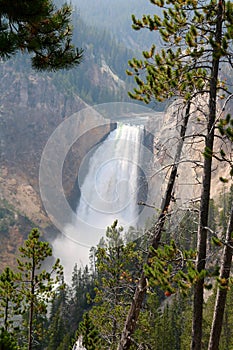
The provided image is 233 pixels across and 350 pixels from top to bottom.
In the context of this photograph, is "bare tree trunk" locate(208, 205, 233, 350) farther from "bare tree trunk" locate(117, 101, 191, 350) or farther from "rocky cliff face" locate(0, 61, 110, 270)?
"rocky cliff face" locate(0, 61, 110, 270)

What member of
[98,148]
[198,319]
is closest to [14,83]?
[98,148]

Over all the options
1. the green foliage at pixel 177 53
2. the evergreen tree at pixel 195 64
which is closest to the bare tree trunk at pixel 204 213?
the evergreen tree at pixel 195 64

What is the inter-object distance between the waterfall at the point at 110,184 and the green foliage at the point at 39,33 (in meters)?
42.6

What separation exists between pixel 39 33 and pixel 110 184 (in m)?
48.5

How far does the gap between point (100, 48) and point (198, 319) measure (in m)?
145

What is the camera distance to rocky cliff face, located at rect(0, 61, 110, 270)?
75913 mm

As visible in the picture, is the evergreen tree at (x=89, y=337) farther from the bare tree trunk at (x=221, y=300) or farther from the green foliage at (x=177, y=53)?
the green foliage at (x=177, y=53)

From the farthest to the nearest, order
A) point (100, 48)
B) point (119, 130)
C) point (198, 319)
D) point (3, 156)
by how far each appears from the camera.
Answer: point (100, 48) → point (3, 156) → point (119, 130) → point (198, 319)

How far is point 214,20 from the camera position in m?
5.68

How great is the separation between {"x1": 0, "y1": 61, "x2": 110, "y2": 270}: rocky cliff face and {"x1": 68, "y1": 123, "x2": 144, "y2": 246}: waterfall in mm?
5475

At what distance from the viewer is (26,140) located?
305ft

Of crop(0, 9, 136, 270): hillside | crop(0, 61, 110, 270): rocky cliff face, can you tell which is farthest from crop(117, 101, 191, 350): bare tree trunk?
crop(0, 61, 110, 270): rocky cliff face

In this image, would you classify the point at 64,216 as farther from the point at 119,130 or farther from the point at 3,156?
the point at 3,156

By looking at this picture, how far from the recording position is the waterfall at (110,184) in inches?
2079
